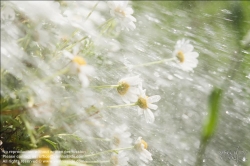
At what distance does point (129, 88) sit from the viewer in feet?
1.76

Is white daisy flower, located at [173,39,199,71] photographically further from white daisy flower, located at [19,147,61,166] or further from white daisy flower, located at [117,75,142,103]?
white daisy flower, located at [19,147,61,166]

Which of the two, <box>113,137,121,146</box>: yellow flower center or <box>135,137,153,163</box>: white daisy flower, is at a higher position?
<box>135,137,153,163</box>: white daisy flower

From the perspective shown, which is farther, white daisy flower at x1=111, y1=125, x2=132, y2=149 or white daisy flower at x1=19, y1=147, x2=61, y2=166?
white daisy flower at x1=111, y1=125, x2=132, y2=149

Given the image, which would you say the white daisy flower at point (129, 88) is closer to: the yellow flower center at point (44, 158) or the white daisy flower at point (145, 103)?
the white daisy flower at point (145, 103)

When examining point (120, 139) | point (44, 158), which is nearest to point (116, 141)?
point (120, 139)

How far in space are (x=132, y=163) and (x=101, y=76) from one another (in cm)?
19

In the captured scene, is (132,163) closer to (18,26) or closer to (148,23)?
(18,26)

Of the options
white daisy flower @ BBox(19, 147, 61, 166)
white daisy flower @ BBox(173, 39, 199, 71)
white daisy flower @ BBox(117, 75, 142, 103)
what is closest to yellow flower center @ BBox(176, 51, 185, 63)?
white daisy flower @ BBox(173, 39, 199, 71)

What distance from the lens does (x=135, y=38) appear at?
152cm

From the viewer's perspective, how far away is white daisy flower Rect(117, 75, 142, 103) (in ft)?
1.74

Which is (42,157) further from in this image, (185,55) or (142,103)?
(185,55)

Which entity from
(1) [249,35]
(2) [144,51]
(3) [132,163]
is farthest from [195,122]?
(1) [249,35]

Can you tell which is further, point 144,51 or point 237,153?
point 144,51

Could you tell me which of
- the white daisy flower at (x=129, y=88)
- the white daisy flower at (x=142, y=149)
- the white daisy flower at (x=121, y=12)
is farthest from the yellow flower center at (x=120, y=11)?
the white daisy flower at (x=142, y=149)
